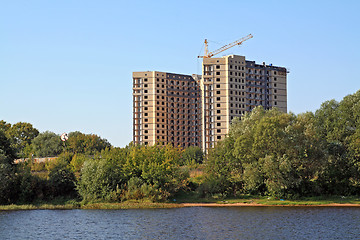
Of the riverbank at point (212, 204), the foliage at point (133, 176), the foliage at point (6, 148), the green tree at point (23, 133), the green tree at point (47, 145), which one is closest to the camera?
the riverbank at point (212, 204)

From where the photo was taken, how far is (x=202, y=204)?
7150 centimetres

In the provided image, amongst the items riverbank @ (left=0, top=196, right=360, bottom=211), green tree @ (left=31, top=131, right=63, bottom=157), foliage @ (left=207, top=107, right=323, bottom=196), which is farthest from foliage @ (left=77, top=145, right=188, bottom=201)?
green tree @ (left=31, top=131, right=63, bottom=157)

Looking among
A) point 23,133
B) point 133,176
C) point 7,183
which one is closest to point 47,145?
point 23,133

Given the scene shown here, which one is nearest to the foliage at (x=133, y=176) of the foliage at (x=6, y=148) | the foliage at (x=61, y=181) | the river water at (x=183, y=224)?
the foliage at (x=61, y=181)

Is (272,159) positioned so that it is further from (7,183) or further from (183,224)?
(7,183)

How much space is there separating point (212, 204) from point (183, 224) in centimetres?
2344

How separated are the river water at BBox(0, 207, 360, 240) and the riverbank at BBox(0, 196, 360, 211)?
437 cm

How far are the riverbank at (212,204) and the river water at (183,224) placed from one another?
437cm

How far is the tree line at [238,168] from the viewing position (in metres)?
70.6

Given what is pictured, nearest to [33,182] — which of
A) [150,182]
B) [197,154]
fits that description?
[150,182]

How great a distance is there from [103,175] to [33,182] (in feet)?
37.3

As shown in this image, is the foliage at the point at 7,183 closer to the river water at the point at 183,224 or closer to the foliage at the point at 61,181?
the foliage at the point at 61,181

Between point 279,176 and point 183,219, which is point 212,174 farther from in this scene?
point 183,219

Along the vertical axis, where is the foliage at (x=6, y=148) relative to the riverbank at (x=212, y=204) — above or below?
above
